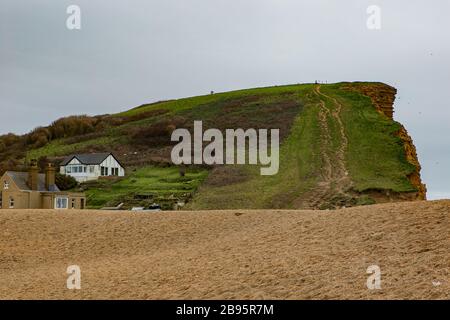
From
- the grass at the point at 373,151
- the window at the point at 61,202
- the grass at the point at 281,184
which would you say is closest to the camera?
the grass at the point at 281,184

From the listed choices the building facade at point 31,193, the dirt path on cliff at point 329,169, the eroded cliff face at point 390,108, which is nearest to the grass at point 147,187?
the building facade at point 31,193

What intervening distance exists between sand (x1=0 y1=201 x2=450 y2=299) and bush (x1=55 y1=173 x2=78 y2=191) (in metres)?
38.5

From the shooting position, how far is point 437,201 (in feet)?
54.7

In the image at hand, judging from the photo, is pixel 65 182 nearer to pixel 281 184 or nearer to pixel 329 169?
pixel 281 184

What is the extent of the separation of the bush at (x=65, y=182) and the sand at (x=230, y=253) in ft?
126

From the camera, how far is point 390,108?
263 ft

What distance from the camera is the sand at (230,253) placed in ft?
39.0

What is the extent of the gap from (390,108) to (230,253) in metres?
67.7

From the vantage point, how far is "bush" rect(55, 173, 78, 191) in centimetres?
6206

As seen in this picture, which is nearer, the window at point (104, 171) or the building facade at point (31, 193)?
the building facade at point (31, 193)

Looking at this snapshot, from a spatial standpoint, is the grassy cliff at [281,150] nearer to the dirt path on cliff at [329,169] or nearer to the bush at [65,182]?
the dirt path on cliff at [329,169]

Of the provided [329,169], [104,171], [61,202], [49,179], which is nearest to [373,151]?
[329,169]

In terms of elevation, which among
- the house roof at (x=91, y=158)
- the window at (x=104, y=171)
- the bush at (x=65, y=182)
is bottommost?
the bush at (x=65, y=182)
